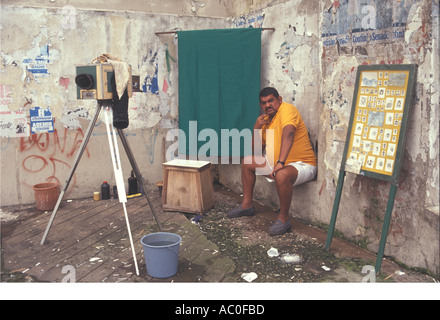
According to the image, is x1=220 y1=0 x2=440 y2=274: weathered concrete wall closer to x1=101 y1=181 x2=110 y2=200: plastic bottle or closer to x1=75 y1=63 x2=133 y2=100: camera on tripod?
x1=101 y1=181 x2=110 y2=200: plastic bottle

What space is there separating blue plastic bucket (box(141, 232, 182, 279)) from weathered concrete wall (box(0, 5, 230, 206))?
2.46 metres

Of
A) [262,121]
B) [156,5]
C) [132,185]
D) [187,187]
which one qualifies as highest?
[156,5]

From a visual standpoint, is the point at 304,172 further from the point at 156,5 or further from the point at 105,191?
the point at 156,5

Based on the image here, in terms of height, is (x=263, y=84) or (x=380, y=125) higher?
(x=263, y=84)

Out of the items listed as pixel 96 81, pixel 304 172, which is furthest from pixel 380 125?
pixel 96 81

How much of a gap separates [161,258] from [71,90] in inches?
117

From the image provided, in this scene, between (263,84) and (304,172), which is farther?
(263,84)

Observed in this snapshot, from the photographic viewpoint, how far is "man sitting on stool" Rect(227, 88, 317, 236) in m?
4.39

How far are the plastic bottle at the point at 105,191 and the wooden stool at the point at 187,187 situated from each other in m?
0.90

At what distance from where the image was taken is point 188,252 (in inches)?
156

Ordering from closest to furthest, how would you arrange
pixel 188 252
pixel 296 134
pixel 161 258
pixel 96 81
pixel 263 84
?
pixel 161 258, pixel 96 81, pixel 188 252, pixel 296 134, pixel 263 84

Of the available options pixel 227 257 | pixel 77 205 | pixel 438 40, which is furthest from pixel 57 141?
pixel 438 40

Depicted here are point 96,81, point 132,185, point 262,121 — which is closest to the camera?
point 96,81

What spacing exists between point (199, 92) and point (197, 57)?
1.47 ft
